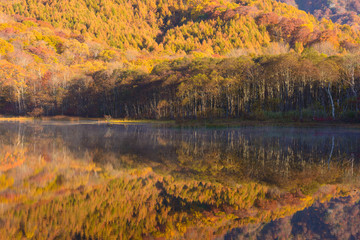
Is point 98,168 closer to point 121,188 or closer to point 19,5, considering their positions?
point 121,188

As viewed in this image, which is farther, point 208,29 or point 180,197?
point 208,29

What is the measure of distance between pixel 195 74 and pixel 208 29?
114 m

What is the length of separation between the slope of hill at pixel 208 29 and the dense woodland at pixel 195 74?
666 millimetres

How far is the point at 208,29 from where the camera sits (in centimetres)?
16275

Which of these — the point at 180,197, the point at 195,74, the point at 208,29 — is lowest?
the point at 180,197

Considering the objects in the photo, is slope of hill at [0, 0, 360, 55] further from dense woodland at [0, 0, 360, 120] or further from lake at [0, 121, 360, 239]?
lake at [0, 121, 360, 239]

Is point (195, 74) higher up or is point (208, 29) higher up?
point (208, 29)

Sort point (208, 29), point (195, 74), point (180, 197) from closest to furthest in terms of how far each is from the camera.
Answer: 1. point (180, 197)
2. point (195, 74)
3. point (208, 29)

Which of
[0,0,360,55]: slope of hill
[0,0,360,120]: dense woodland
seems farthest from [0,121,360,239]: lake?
[0,0,360,55]: slope of hill

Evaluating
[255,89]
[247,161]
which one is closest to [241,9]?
[255,89]

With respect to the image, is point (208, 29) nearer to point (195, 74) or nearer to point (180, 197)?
point (195, 74)

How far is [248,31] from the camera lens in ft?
478

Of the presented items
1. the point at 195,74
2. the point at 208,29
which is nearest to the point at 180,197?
the point at 195,74

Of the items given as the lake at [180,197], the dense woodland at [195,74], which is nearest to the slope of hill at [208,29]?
the dense woodland at [195,74]
